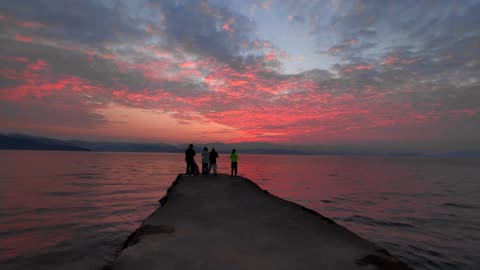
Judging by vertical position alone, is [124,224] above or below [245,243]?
below

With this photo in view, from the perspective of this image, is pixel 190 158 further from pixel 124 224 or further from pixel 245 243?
pixel 245 243

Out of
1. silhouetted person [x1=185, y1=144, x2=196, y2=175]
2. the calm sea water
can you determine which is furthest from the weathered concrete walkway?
silhouetted person [x1=185, y1=144, x2=196, y2=175]

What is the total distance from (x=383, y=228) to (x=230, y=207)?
913cm

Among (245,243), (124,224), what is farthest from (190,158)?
(245,243)

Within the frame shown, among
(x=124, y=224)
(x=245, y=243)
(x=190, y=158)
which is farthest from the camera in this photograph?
(x=190, y=158)

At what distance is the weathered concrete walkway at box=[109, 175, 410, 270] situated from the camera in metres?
5.26

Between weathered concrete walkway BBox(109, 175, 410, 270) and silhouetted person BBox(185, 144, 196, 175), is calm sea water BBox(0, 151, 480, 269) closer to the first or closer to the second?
weathered concrete walkway BBox(109, 175, 410, 270)

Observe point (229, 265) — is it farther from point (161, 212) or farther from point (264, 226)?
point (161, 212)

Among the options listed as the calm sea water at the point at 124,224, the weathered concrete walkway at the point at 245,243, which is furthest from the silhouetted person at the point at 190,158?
the weathered concrete walkway at the point at 245,243

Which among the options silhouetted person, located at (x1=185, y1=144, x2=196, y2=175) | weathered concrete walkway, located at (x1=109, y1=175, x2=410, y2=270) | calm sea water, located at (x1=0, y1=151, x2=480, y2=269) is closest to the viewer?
weathered concrete walkway, located at (x1=109, y1=175, x2=410, y2=270)

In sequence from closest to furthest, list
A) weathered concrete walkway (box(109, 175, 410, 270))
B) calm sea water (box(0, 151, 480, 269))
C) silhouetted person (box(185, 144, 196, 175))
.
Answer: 1. weathered concrete walkway (box(109, 175, 410, 270))
2. calm sea water (box(0, 151, 480, 269))
3. silhouetted person (box(185, 144, 196, 175))

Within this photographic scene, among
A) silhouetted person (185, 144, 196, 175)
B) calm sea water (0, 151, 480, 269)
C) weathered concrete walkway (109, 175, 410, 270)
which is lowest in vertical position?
calm sea water (0, 151, 480, 269)

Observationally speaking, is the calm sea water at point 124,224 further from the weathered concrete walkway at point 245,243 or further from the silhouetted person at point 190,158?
the silhouetted person at point 190,158

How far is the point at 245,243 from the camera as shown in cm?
648
